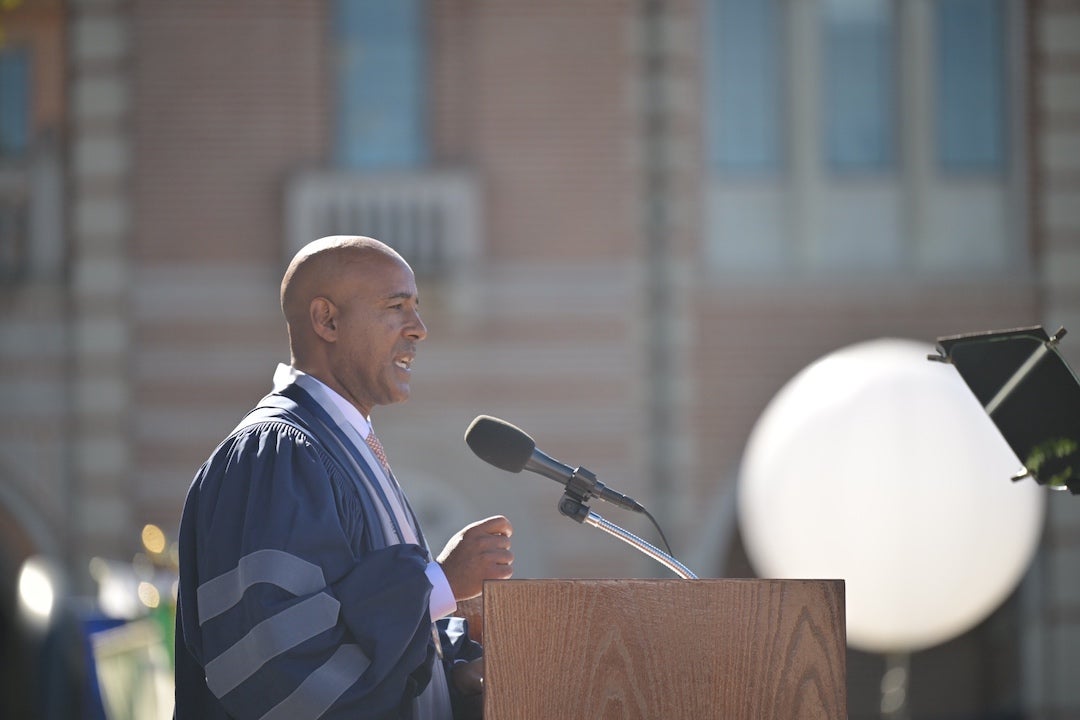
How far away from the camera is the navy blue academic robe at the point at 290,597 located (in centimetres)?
249

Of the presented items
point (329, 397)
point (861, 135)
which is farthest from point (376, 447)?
point (861, 135)

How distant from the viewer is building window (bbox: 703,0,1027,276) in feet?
33.4

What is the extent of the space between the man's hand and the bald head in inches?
19.8

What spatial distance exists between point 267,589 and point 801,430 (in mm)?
4899

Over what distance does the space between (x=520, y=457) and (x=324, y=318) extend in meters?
0.44

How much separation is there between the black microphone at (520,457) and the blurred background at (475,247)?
6822mm

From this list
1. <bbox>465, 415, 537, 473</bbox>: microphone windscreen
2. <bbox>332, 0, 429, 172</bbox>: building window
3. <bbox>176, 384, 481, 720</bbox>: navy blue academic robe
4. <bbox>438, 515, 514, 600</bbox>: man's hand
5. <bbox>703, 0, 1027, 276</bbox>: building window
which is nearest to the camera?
<bbox>176, 384, 481, 720</bbox>: navy blue academic robe

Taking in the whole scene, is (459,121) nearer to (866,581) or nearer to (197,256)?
(197,256)

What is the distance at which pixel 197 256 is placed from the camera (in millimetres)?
9883

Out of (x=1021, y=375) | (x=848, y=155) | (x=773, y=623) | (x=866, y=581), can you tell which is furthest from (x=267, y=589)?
(x=848, y=155)

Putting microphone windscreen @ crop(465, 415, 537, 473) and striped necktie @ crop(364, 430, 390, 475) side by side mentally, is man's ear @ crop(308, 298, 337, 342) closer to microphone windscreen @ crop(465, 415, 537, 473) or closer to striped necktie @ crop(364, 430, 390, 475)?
striped necktie @ crop(364, 430, 390, 475)

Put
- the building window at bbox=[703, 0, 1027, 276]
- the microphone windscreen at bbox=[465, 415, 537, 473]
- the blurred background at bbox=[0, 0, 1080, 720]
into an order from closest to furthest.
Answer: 1. the microphone windscreen at bbox=[465, 415, 537, 473]
2. the blurred background at bbox=[0, 0, 1080, 720]
3. the building window at bbox=[703, 0, 1027, 276]

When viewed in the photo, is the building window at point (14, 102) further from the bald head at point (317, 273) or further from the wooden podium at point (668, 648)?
the wooden podium at point (668, 648)

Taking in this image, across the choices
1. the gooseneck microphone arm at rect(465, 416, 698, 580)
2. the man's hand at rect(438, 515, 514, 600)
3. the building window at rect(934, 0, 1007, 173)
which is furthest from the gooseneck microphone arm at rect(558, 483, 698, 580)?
the building window at rect(934, 0, 1007, 173)
